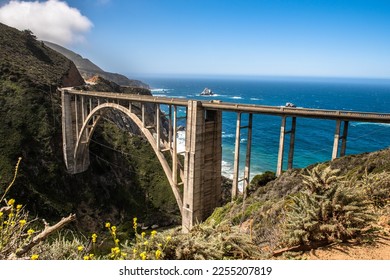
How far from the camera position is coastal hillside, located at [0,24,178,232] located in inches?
1425

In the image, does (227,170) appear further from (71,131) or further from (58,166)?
(58,166)

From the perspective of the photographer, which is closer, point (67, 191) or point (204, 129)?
point (204, 129)

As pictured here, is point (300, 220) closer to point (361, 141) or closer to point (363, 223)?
point (363, 223)

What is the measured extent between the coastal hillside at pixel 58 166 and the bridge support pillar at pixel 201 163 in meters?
19.5

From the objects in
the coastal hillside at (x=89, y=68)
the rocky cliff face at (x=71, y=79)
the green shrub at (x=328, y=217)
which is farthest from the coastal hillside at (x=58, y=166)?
the coastal hillside at (x=89, y=68)

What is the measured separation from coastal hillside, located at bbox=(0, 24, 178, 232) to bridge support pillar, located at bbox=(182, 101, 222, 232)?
19.5 m

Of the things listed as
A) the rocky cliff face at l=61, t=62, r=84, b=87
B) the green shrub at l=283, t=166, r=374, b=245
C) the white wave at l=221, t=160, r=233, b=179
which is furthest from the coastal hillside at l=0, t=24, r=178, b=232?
the green shrub at l=283, t=166, r=374, b=245

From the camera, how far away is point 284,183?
17078 mm

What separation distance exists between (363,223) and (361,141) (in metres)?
65.2

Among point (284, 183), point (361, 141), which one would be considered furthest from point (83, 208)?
point (361, 141)

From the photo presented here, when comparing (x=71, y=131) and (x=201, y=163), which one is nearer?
(x=201, y=163)

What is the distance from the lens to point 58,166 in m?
40.0

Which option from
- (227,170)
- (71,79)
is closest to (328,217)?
(227,170)

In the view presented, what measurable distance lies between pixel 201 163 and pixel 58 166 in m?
26.3
